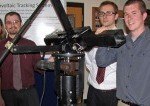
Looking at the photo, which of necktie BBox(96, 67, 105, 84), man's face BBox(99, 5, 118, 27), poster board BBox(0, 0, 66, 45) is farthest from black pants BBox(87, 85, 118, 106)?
poster board BBox(0, 0, 66, 45)

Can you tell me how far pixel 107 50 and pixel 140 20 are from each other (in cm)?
38

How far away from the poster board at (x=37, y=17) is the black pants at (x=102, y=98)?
1239 millimetres

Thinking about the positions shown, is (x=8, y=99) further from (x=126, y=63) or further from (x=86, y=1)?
(x=86, y=1)

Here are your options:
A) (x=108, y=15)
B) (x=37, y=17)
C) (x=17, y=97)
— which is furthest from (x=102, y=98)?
(x=37, y=17)

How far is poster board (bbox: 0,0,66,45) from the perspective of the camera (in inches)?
141

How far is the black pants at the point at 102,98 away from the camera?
→ 8.50ft

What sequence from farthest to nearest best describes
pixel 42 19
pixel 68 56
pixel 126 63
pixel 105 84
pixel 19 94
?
pixel 42 19 → pixel 19 94 → pixel 105 84 → pixel 126 63 → pixel 68 56

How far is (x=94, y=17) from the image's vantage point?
5324 mm

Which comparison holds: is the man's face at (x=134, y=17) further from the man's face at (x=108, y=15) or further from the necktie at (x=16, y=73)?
the necktie at (x=16, y=73)

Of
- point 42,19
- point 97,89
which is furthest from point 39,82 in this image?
point 97,89

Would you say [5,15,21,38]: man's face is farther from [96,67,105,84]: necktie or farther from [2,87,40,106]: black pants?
[96,67,105,84]: necktie

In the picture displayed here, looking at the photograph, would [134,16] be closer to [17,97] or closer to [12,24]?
[12,24]

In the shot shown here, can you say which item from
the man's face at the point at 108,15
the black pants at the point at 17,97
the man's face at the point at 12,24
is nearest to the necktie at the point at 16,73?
the black pants at the point at 17,97

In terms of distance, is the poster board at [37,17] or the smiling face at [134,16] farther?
the poster board at [37,17]
